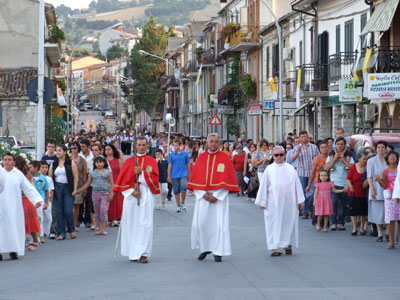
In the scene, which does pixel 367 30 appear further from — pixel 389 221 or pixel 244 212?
pixel 389 221

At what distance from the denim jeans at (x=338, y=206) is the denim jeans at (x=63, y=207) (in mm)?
5086

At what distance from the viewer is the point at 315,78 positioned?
35.8 m

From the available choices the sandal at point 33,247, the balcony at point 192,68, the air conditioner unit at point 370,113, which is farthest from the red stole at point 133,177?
the balcony at point 192,68

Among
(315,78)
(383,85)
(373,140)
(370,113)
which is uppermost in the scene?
(315,78)

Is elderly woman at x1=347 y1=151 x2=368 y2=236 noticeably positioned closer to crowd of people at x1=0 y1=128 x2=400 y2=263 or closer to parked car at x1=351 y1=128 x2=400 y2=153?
crowd of people at x1=0 y1=128 x2=400 y2=263

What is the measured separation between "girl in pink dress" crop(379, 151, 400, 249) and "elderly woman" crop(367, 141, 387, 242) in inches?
11.1

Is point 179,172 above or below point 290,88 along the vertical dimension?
below

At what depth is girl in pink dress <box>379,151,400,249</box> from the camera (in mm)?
14562

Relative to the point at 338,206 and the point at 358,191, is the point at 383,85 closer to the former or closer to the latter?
the point at 338,206

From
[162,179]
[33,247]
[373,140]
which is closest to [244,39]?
[162,179]

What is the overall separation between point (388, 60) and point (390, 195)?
12519 millimetres

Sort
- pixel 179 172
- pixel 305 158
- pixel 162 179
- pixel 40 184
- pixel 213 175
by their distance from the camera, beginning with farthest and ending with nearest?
pixel 162 179
pixel 179 172
pixel 305 158
pixel 40 184
pixel 213 175

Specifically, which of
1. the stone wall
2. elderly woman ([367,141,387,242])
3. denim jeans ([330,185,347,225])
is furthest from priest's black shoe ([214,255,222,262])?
the stone wall

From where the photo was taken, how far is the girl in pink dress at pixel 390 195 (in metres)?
14.6
